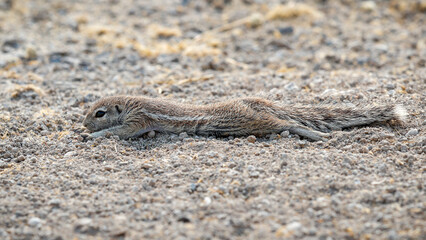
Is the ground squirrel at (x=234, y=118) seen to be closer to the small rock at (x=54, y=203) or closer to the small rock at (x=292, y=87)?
the small rock at (x=292, y=87)

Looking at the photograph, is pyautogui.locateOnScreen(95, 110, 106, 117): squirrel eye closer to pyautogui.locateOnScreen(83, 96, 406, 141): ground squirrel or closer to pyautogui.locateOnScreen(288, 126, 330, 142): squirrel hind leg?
pyautogui.locateOnScreen(83, 96, 406, 141): ground squirrel

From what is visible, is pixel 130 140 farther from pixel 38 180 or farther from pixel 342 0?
pixel 342 0

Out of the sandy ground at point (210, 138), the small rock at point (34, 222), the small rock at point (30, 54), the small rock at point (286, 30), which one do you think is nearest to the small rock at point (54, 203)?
the sandy ground at point (210, 138)

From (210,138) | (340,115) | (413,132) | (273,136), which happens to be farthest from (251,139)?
(413,132)

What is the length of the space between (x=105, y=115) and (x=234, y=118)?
73.7 inches

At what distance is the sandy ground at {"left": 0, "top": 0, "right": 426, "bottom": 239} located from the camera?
4.36 meters

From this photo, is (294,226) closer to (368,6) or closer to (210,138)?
(210,138)

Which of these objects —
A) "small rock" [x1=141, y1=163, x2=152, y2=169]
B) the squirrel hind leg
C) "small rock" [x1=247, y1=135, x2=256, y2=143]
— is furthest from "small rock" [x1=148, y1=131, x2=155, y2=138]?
the squirrel hind leg

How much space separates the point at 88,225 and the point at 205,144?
2.07 metres

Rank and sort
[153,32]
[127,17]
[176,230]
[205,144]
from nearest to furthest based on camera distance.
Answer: [176,230] < [205,144] < [153,32] < [127,17]

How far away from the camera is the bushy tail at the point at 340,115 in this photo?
20.2ft

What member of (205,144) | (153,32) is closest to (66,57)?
(153,32)

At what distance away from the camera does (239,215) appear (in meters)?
A: 4.36

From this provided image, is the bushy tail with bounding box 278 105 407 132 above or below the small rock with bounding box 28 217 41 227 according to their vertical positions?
below
